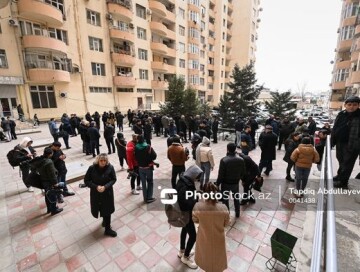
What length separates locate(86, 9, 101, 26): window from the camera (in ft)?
63.4

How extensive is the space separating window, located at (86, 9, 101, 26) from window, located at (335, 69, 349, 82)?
105 ft

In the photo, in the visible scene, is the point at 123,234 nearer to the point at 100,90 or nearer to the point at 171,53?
the point at 100,90

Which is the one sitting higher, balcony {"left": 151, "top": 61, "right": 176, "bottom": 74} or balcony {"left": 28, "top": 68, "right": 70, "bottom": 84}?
balcony {"left": 151, "top": 61, "right": 176, "bottom": 74}

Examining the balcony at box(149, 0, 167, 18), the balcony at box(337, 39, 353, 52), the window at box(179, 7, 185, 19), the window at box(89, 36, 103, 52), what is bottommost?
the window at box(89, 36, 103, 52)

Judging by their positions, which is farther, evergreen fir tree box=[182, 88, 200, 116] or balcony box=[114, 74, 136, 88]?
balcony box=[114, 74, 136, 88]

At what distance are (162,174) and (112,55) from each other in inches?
773

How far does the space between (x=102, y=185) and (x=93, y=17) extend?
2286 centimetres

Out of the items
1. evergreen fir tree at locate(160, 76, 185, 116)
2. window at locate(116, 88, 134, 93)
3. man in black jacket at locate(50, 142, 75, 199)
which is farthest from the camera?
window at locate(116, 88, 134, 93)

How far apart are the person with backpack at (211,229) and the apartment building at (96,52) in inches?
775

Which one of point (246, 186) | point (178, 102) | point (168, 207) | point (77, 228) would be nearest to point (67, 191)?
point (77, 228)

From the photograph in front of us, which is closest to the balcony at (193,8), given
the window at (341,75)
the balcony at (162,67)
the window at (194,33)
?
the window at (194,33)

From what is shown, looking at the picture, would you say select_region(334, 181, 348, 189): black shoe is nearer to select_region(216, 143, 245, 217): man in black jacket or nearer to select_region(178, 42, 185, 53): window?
select_region(216, 143, 245, 217): man in black jacket

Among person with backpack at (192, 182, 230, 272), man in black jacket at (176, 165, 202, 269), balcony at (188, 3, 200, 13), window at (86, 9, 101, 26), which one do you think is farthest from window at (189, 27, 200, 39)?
person with backpack at (192, 182, 230, 272)

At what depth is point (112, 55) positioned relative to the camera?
70.3ft
